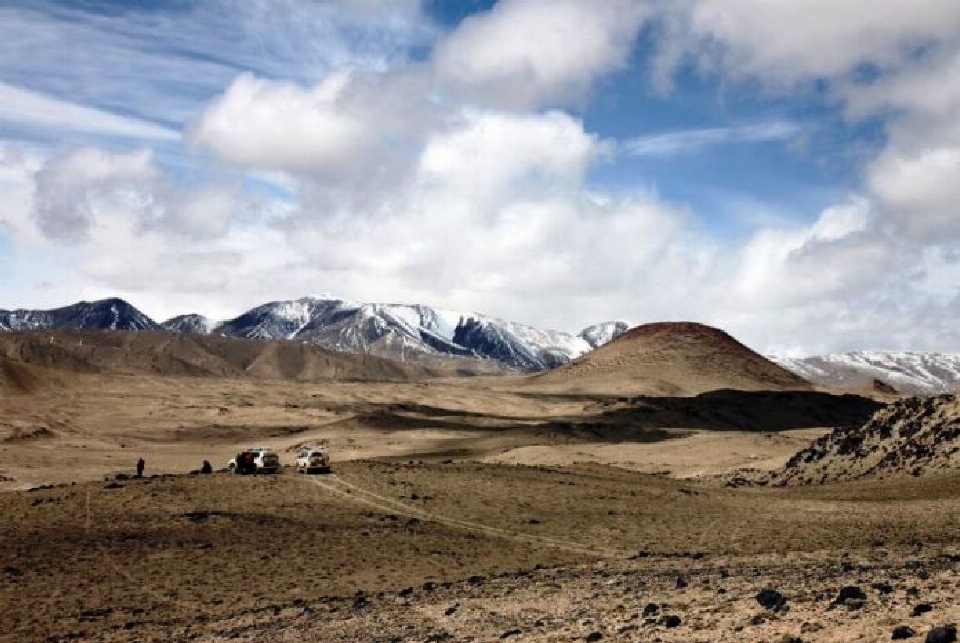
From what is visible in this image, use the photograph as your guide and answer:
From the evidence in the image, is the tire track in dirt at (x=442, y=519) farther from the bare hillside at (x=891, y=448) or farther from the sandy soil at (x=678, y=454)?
the sandy soil at (x=678, y=454)

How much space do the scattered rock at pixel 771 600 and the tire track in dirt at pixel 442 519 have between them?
13.1m

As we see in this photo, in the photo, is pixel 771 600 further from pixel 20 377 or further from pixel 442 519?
pixel 20 377

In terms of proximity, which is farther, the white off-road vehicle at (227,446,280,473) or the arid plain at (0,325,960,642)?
the white off-road vehicle at (227,446,280,473)

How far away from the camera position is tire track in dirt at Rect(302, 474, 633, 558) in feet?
94.6

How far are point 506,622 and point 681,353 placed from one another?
161 m

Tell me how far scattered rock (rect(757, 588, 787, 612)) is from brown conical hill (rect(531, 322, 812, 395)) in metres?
137

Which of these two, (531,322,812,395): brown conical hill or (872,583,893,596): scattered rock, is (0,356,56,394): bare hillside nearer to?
(531,322,812,395): brown conical hill

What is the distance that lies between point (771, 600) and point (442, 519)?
829 inches

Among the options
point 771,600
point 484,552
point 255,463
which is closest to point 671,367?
point 255,463

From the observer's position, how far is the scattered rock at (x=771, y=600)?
13.5 meters

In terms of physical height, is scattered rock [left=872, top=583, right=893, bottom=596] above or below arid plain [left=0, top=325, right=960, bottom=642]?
above

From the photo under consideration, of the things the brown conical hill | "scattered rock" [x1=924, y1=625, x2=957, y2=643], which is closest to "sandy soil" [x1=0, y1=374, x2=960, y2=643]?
"scattered rock" [x1=924, y1=625, x2=957, y2=643]

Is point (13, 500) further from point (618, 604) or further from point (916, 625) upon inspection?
point (916, 625)

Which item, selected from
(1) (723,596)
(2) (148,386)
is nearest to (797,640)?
(1) (723,596)
